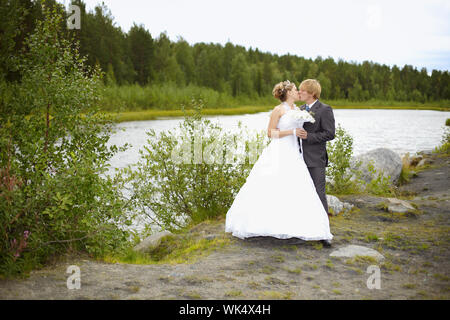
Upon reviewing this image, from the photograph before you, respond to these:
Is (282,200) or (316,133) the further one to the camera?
(316,133)

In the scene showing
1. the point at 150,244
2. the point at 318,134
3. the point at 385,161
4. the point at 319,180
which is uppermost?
the point at 318,134

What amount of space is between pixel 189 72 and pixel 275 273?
9309cm

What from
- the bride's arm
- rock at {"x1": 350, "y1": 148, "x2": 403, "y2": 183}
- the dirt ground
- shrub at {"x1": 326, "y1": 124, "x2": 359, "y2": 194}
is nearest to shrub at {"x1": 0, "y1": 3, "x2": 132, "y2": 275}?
the dirt ground

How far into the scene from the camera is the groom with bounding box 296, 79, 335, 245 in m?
6.94

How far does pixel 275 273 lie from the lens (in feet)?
18.7

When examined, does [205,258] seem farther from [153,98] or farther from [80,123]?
[153,98]

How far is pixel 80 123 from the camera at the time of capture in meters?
7.68

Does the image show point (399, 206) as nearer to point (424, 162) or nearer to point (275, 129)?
point (275, 129)

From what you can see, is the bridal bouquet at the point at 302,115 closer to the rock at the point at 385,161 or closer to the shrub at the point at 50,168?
the shrub at the point at 50,168

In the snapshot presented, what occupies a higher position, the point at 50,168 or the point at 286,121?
the point at 286,121

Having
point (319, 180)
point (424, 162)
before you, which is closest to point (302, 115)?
point (319, 180)

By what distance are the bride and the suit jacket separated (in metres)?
0.18

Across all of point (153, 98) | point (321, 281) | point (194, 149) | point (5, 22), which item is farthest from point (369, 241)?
point (153, 98)

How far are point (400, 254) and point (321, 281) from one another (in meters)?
2.05
